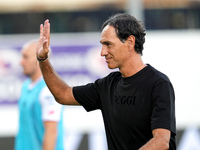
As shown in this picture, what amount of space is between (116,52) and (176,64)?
5.67 m

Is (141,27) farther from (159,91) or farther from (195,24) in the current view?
(195,24)

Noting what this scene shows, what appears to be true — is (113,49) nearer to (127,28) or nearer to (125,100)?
(127,28)


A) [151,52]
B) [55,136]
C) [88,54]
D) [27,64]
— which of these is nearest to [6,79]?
[88,54]

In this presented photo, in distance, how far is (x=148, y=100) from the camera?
137 inches

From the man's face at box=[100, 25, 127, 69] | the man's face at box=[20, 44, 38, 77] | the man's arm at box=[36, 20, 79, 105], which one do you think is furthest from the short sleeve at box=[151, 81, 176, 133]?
the man's face at box=[20, 44, 38, 77]

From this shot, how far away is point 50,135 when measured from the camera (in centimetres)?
501

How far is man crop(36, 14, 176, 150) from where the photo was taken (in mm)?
3375

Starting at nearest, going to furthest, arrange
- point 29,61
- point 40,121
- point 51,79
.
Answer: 1. point 51,79
2. point 40,121
3. point 29,61

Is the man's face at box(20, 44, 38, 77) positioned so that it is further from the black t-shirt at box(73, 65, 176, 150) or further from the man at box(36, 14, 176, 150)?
the black t-shirt at box(73, 65, 176, 150)

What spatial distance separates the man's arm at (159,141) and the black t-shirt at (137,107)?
32mm

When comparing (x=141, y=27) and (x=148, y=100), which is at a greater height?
(x=141, y=27)

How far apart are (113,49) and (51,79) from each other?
0.53 m

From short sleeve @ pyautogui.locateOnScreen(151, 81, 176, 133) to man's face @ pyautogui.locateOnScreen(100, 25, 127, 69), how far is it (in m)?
0.38

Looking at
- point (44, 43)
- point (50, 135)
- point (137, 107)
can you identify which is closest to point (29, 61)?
point (50, 135)
